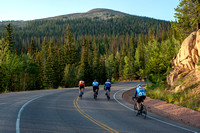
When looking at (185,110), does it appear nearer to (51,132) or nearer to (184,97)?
(184,97)

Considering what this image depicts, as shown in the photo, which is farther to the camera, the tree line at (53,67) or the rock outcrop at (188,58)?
the tree line at (53,67)

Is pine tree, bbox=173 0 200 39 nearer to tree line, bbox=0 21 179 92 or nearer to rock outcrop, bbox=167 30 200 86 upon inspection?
rock outcrop, bbox=167 30 200 86

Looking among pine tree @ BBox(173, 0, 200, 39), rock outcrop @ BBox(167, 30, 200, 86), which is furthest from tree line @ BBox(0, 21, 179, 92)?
rock outcrop @ BBox(167, 30, 200, 86)

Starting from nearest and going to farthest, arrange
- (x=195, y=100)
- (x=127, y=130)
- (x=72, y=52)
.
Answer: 1. (x=127, y=130)
2. (x=195, y=100)
3. (x=72, y=52)

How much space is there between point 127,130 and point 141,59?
3087 inches

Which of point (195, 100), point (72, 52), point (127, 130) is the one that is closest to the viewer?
point (127, 130)

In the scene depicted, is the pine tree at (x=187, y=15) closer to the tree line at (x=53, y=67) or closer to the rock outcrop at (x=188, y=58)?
the rock outcrop at (x=188, y=58)

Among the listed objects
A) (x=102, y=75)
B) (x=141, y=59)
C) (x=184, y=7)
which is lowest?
(x=102, y=75)

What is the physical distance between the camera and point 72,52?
57.8 metres

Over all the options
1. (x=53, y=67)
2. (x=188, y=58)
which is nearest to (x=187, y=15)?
(x=188, y=58)

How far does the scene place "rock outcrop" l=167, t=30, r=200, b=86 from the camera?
2130 centimetres

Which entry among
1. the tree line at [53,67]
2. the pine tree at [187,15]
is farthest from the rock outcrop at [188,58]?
the tree line at [53,67]

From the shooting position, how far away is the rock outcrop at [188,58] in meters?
21.3

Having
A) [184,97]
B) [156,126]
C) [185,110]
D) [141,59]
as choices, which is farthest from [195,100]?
[141,59]
